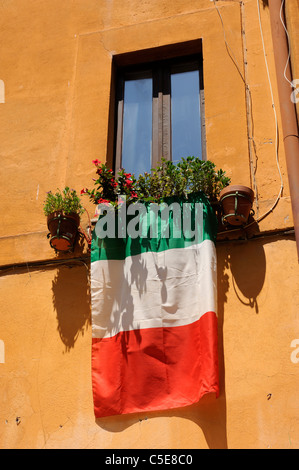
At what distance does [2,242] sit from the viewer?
6.88 meters

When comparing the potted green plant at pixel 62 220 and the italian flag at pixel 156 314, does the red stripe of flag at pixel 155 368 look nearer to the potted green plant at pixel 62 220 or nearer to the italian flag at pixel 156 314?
the italian flag at pixel 156 314

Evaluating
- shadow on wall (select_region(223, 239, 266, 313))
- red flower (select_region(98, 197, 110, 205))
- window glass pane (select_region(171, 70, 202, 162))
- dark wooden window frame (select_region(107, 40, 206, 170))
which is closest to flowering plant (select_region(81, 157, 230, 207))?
red flower (select_region(98, 197, 110, 205))

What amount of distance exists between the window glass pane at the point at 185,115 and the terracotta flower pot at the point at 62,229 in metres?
1.43

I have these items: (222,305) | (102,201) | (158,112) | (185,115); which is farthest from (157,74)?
(222,305)

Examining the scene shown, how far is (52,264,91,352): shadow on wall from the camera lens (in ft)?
20.4

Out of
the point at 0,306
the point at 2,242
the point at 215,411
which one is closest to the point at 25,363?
the point at 0,306

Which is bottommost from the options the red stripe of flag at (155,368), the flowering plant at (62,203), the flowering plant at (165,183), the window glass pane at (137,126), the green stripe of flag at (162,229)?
the red stripe of flag at (155,368)

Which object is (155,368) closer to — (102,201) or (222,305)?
(222,305)

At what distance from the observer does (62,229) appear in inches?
251

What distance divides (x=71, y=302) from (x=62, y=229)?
0.71 meters

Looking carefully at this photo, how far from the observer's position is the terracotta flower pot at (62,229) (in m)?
6.36

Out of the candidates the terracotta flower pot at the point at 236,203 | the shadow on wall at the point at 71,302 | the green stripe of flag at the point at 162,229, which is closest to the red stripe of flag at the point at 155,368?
the shadow on wall at the point at 71,302

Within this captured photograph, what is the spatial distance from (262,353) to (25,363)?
7.24ft

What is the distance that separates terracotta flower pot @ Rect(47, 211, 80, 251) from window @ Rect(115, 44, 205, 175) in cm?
112
